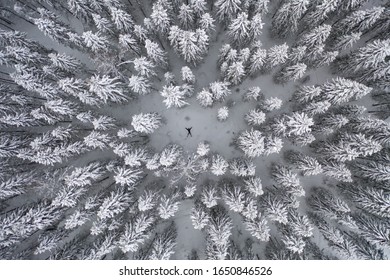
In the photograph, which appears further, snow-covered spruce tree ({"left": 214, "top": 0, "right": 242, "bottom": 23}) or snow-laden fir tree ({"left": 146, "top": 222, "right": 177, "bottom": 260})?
snow-covered spruce tree ({"left": 214, "top": 0, "right": 242, "bottom": 23})

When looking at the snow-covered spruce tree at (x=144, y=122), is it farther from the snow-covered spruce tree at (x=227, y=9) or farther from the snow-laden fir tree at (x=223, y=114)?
the snow-covered spruce tree at (x=227, y=9)

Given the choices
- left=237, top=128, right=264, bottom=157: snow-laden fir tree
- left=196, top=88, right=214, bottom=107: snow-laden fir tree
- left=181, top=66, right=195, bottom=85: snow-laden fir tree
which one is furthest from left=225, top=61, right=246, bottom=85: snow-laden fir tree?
left=237, top=128, right=264, bottom=157: snow-laden fir tree

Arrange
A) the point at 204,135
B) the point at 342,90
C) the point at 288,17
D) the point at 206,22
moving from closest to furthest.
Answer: the point at 342,90, the point at 206,22, the point at 288,17, the point at 204,135

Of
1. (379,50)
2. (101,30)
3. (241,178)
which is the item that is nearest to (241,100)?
(241,178)

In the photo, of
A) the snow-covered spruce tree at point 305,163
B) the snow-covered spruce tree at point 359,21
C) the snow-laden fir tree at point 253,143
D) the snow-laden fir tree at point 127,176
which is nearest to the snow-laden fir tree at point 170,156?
the snow-laden fir tree at point 127,176

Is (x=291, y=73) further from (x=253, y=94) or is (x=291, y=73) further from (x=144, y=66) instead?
(x=144, y=66)

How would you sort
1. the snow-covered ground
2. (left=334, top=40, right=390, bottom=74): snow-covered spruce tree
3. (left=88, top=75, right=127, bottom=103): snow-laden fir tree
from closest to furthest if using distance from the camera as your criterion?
(left=334, top=40, right=390, bottom=74): snow-covered spruce tree → (left=88, top=75, right=127, bottom=103): snow-laden fir tree → the snow-covered ground

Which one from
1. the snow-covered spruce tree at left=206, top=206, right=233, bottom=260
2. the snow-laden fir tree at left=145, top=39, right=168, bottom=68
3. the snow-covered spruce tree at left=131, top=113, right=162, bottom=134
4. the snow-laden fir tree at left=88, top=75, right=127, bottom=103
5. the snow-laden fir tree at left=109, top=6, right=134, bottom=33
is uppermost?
the snow-laden fir tree at left=109, top=6, right=134, bottom=33

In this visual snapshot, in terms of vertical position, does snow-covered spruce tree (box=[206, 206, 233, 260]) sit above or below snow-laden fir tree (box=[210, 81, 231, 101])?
below

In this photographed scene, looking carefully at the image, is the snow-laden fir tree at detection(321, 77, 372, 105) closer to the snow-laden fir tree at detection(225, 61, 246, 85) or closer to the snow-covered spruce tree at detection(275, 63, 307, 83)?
the snow-covered spruce tree at detection(275, 63, 307, 83)

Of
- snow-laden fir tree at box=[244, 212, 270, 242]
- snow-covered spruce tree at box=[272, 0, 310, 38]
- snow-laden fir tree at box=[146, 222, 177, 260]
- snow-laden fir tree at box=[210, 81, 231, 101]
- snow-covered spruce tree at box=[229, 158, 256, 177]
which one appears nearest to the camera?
snow-laden fir tree at box=[244, 212, 270, 242]

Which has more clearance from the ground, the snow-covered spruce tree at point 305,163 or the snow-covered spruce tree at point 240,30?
the snow-covered spruce tree at point 240,30

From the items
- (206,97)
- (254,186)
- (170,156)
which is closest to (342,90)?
(254,186)
